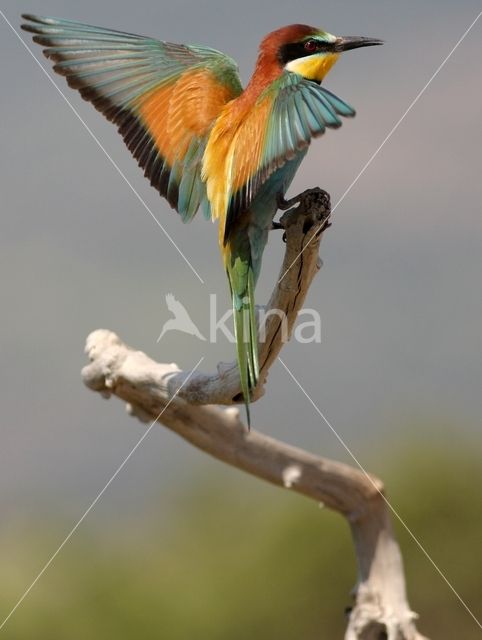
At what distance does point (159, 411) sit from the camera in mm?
2832

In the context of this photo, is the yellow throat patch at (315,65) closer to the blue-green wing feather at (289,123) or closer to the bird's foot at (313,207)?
the blue-green wing feather at (289,123)

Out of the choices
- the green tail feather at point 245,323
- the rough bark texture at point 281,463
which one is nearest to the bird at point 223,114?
the green tail feather at point 245,323

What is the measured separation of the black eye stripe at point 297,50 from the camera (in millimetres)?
2389

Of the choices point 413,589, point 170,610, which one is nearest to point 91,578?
point 170,610

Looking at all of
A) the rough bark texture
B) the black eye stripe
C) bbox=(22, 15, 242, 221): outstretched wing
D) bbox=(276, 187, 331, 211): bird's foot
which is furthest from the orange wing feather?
the rough bark texture

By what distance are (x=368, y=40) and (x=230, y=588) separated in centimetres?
355

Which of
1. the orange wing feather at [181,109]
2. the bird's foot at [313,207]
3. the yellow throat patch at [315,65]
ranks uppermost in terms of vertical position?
the yellow throat patch at [315,65]

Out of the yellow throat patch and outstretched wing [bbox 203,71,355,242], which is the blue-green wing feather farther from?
the yellow throat patch

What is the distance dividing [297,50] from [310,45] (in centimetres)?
3

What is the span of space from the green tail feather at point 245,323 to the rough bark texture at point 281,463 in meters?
0.34

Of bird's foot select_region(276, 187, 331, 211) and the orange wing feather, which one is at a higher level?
the orange wing feather

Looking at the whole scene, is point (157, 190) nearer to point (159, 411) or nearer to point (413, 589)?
point (159, 411)

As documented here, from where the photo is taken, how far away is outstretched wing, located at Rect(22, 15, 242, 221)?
249 cm

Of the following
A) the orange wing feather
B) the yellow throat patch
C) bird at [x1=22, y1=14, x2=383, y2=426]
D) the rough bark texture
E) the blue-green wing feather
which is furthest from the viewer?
the rough bark texture
